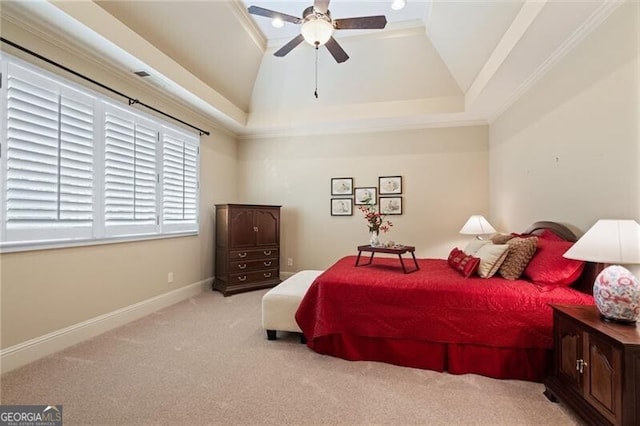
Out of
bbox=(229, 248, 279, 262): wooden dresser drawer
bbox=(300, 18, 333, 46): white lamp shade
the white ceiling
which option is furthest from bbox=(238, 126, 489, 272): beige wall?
bbox=(300, 18, 333, 46): white lamp shade

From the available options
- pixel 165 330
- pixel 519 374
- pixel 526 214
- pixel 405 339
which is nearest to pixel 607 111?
pixel 526 214

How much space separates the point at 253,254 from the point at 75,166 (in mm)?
2471

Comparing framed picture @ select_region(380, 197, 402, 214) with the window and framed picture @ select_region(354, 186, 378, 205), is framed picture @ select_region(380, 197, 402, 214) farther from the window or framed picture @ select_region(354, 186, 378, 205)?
the window

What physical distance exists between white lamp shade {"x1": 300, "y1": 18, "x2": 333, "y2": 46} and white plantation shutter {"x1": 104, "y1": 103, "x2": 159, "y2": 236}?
84.3 inches

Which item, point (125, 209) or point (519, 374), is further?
point (125, 209)

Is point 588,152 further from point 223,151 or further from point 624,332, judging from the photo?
point 223,151

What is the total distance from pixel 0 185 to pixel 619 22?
14.6 feet

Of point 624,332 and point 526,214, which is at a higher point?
point 526,214

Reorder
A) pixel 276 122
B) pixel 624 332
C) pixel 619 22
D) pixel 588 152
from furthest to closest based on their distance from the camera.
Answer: pixel 276 122, pixel 588 152, pixel 619 22, pixel 624 332

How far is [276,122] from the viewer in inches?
189

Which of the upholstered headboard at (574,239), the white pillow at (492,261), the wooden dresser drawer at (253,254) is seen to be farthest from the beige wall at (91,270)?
the upholstered headboard at (574,239)

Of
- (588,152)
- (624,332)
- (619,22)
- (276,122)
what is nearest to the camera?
(624,332)

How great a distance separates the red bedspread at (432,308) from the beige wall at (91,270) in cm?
202

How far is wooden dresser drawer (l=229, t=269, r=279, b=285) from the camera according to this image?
170 inches
